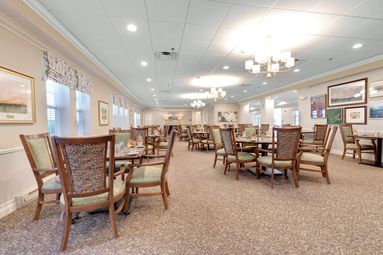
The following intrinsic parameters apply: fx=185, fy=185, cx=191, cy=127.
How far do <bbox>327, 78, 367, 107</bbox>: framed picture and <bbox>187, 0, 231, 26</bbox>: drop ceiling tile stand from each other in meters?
5.29

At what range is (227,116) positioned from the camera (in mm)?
13961

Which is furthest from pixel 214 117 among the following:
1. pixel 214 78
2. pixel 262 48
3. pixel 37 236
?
→ pixel 37 236

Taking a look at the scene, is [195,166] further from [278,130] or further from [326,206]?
[326,206]

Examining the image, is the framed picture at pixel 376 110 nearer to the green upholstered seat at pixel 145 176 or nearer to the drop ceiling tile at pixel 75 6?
the green upholstered seat at pixel 145 176

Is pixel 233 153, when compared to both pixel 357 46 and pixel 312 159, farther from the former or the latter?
pixel 357 46

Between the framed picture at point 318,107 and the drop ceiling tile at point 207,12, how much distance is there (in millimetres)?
5911

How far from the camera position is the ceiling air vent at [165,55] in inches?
171

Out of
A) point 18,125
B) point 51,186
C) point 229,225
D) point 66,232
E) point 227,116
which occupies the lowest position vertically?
point 229,225

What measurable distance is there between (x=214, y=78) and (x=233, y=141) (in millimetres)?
3825

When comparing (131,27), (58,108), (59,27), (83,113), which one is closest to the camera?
(59,27)

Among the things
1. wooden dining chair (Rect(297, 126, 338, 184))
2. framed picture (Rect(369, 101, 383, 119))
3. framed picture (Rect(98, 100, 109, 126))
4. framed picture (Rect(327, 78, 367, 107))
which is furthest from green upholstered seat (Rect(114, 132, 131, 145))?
framed picture (Rect(327, 78, 367, 107))

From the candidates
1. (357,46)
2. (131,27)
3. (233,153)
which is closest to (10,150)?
(131,27)

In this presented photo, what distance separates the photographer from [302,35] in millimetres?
3506

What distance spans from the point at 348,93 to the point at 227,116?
836cm
